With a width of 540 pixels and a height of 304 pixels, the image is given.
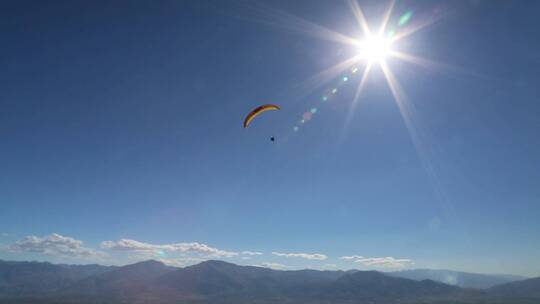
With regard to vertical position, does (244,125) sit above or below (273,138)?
above

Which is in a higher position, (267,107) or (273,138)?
(267,107)

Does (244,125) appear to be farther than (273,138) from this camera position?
Yes
